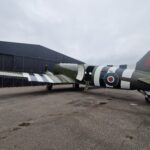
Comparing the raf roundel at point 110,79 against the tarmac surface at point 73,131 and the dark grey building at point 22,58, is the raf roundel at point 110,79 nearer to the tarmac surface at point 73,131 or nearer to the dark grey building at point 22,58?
the tarmac surface at point 73,131

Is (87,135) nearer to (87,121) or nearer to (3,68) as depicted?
(87,121)

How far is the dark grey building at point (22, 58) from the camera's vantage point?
49.1 feet

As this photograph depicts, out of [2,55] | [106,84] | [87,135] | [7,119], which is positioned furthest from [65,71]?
[87,135]

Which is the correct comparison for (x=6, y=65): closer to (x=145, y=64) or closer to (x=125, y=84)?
(x=125, y=84)

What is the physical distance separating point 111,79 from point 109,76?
0.25 meters

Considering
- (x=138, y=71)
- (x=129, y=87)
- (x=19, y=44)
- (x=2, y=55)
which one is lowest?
(x=129, y=87)

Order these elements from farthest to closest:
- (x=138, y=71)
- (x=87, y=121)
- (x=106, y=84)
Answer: (x=106, y=84), (x=138, y=71), (x=87, y=121)

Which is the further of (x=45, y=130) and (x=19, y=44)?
(x=19, y=44)

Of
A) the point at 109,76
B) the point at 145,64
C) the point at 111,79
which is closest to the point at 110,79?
the point at 111,79

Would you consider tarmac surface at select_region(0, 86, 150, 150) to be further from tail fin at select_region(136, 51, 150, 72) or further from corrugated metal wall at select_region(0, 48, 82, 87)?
corrugated metal wall at select_region(0, 48, 82, 87)

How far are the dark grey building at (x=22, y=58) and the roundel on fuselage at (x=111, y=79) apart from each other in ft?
32.8

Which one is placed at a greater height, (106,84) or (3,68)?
(3,68)

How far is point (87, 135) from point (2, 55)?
1410 centimetres

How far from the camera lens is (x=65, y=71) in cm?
1241
